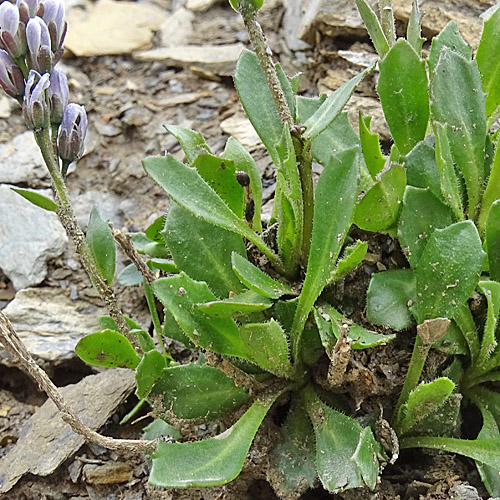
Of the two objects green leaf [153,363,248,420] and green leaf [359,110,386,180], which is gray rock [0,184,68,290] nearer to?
green leaf [153,363,248,420]

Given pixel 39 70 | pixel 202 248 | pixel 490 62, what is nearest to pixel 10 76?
pixel 39 70

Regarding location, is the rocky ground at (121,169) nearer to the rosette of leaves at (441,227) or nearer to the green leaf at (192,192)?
the rosette of leaves at (441,227)

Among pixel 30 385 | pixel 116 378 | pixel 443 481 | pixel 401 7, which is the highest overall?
pixel 401 7

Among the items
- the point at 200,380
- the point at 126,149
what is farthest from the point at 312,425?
the point at 126,149

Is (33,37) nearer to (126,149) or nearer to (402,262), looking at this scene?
(402,262)

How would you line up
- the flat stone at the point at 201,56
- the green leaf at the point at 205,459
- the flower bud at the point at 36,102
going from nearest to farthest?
the green leaf at the point at 205,459, the flower bud at the point at 36,102, the flat stone at the point at 201,56

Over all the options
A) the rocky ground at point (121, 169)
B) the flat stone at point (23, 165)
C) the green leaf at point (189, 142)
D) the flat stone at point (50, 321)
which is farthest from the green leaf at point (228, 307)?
the flat stone at point (23, 165)
